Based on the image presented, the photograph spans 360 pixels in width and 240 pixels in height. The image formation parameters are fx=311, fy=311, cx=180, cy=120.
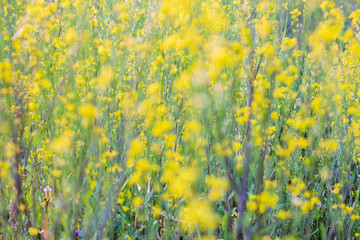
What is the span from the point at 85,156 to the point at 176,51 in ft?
2.56

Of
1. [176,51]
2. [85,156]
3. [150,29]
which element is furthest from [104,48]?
[85,156]

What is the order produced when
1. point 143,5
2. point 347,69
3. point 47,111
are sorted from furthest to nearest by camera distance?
1. point 143,5
2. point 347,69
3. point 47,111

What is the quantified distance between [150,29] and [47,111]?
729 mm

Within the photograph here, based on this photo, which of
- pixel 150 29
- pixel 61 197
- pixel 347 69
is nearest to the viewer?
pixel 61 197

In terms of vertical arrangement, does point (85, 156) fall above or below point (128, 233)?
above

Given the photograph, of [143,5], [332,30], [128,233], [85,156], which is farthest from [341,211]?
[143,5]

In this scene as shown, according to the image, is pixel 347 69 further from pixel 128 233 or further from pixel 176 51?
pixel 128 233

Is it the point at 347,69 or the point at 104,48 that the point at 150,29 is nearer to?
the point at 104,48

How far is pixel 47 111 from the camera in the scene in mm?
1674

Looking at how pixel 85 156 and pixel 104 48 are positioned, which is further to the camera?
pixel 104 48

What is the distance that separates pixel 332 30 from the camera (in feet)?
3.78

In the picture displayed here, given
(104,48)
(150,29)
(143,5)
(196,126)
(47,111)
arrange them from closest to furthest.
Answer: (196,126)
(47,111)
(150,29)
(104,48)
(143,5)

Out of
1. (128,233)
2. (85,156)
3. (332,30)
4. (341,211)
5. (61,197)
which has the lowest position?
(128,233)

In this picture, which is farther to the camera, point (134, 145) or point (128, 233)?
point (128, 233)
